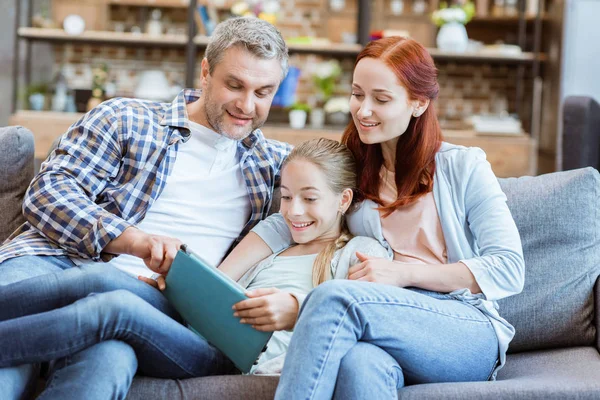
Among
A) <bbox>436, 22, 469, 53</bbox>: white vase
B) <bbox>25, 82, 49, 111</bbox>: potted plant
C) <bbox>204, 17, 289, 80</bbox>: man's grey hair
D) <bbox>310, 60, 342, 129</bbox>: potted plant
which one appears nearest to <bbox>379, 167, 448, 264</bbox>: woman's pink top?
<bbox>204, 17, 289, 80</bbox>: man's grey hair

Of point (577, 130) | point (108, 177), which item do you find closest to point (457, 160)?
→ point (108, 177)

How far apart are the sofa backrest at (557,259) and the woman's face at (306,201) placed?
1.67ft

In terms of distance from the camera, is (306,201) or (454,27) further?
(454,27)

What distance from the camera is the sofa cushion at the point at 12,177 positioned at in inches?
83.5

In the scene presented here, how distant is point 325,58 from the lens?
5773 millimetres

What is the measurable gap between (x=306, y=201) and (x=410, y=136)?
31 cm

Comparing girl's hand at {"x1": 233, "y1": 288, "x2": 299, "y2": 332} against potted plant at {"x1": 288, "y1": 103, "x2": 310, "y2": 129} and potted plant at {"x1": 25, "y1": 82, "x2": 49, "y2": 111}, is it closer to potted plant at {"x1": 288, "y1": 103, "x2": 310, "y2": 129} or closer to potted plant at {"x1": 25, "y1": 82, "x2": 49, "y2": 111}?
potted plant at {"x1": 288, "y1": 103, "x2": 310, "y2": 129}

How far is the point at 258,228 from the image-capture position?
2008 millimetres

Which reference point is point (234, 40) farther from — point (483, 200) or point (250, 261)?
point (483, 200)

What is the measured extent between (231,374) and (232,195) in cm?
57

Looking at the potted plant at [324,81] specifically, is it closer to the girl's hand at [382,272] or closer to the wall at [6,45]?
the wall at [6,45]

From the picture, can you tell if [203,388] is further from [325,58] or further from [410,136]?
[325,58]

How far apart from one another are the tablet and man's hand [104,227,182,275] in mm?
50

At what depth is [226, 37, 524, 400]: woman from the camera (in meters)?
1.48
